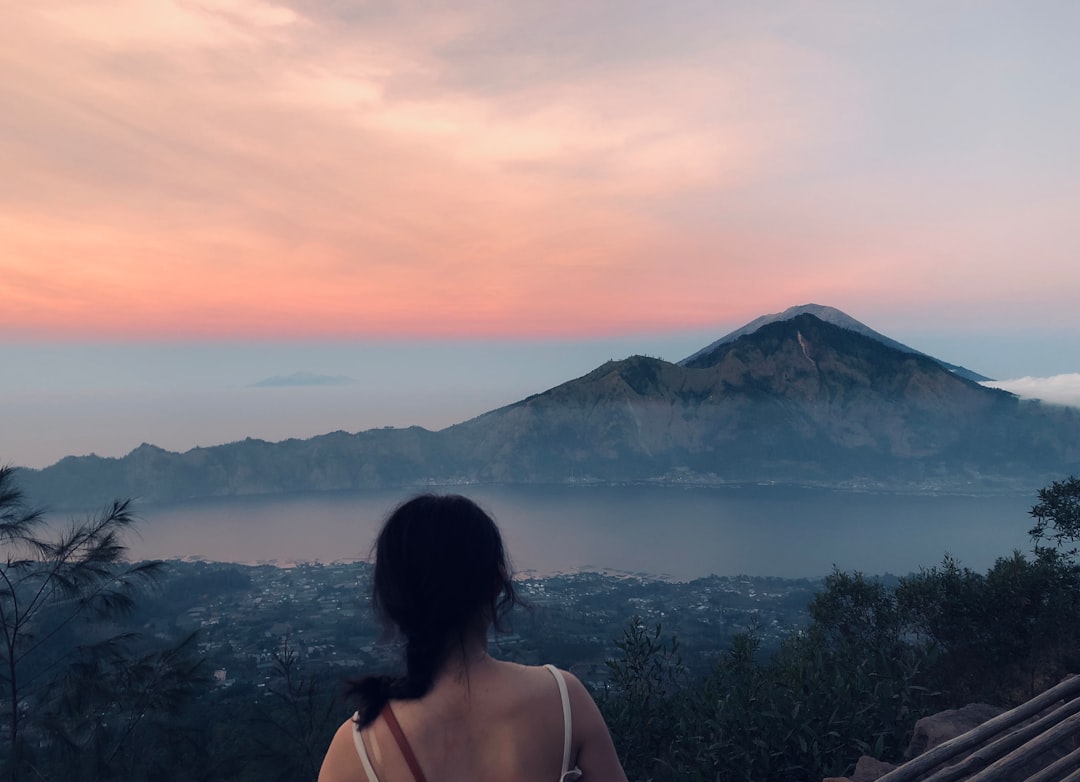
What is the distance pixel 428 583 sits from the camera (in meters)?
1.27

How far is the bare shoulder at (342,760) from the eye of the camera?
1.20 meters

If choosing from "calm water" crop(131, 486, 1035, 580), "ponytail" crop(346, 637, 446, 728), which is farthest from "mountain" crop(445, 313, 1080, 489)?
"ponytail" crop(346, 637, 446, 728)

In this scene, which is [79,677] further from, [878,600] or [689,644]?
[689,644]

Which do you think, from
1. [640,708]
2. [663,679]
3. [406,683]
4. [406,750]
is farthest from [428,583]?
[663,679]

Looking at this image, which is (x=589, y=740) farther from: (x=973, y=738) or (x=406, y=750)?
(x=973, y=738)

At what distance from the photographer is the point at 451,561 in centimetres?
127

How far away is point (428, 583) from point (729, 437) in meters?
91.4

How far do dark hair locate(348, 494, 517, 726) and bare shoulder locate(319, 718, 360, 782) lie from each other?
4cm

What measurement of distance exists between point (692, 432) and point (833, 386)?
2373 cm

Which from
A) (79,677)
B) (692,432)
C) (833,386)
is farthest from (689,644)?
(833,386)

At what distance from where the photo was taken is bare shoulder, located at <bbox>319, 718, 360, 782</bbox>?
1.20 metres

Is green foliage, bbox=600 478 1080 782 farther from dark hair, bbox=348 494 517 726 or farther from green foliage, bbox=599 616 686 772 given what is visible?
dark hair, bbox=348 494 517 726

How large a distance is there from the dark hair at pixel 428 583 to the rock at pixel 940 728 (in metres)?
4.59

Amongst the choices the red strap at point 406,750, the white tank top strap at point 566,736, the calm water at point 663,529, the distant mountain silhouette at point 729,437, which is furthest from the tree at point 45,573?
the distant mountain silhouette at point 729,437
